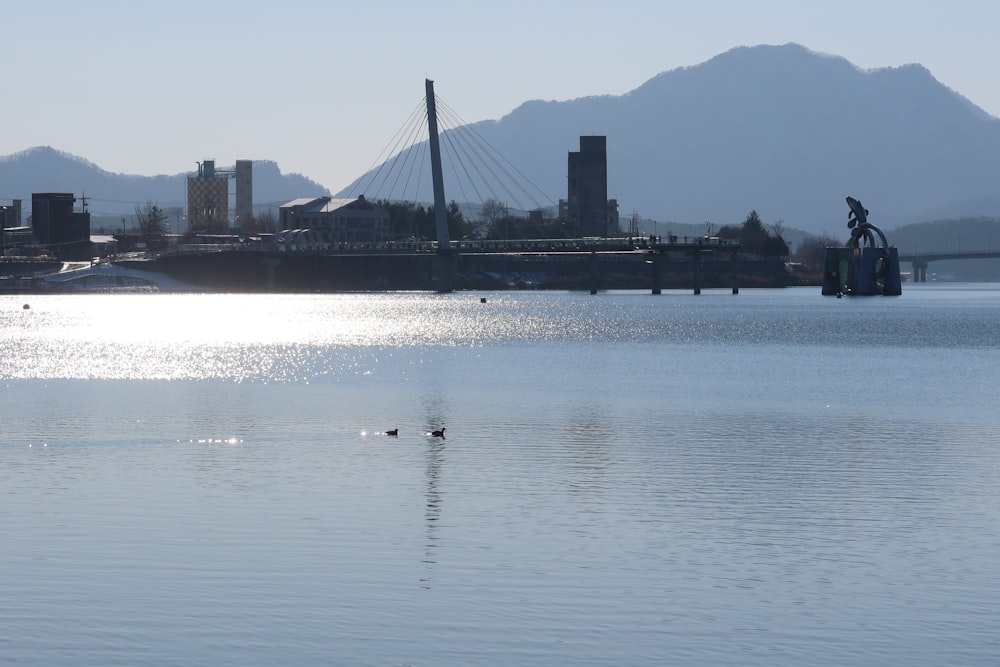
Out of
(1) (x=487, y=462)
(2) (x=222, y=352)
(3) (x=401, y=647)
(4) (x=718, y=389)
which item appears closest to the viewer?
(3) (x=401, y=647)

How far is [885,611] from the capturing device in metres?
22.4

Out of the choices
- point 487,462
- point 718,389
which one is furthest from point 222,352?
point 487,462

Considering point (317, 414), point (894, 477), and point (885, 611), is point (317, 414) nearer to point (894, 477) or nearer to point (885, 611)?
point (894, 477)

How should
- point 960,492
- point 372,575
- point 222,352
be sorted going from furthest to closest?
A: point 222,352 → point 960,492 → point 372,575

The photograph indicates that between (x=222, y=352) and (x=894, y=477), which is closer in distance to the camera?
(x=894, y=477)

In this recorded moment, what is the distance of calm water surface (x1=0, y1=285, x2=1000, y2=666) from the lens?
21062 millimetres

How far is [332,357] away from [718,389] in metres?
30.9

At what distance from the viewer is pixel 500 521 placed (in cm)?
3002

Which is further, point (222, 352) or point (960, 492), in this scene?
point (222, 352)

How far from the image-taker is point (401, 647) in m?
20.5

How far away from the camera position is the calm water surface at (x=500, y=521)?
69.1 feet

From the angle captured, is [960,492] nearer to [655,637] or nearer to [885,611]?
[885,611]

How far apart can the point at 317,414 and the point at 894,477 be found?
23.0m

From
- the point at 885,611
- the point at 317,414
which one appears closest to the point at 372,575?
the point at 885,611
